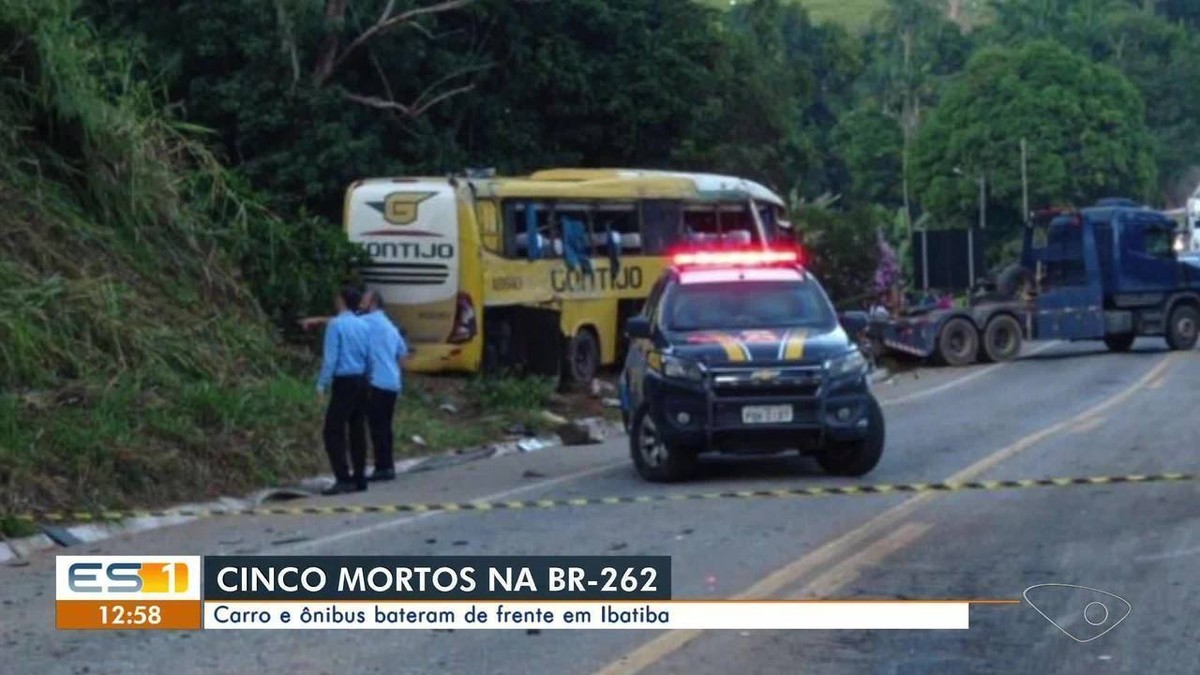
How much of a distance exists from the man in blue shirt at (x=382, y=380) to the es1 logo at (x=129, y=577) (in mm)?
6370

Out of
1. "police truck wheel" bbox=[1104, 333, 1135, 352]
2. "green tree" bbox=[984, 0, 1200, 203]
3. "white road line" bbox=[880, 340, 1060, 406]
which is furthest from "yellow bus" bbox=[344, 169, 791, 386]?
"green tree" bbox=[984, 0, 1200, 203]

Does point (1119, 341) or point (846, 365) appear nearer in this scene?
point (846, 365)

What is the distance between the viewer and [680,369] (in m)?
17.5

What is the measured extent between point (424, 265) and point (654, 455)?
1045 cm

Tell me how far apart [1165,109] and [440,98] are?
6470 centimetres

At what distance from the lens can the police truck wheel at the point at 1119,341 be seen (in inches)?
1640

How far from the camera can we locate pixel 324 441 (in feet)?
61.6

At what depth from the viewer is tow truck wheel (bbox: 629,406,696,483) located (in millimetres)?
17875

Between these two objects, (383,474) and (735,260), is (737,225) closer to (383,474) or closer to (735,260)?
(735,260)

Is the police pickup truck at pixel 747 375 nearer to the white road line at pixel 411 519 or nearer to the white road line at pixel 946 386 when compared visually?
the white road line at pixel 411 519

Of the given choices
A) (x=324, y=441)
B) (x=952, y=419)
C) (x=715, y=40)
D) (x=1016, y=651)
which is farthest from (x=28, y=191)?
(x=715, y=40)

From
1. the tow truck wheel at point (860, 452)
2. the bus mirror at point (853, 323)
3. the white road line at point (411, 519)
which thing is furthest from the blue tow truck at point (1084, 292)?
the tow truck wheel at point (860, 452)

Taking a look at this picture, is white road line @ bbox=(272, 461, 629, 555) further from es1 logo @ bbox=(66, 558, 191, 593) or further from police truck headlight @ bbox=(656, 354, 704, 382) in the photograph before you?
es1 logo @ bbox=(66, 558, 191, 593)

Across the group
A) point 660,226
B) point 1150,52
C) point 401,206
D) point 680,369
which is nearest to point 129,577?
point 680,369
